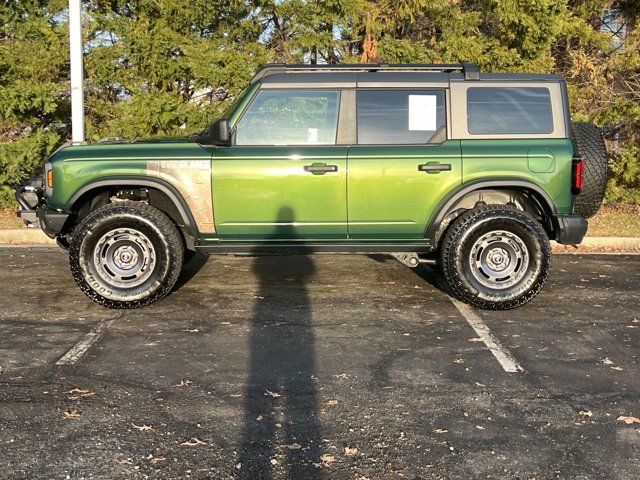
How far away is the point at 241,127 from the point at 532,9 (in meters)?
7.07

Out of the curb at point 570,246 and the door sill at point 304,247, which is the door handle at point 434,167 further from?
the curb at point 570,246

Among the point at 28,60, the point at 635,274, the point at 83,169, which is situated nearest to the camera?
the point at 83,169

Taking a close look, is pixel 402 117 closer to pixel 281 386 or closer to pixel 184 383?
pixel 281 386

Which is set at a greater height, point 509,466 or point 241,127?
point 241,127

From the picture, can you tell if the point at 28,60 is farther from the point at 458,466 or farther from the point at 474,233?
the point at 458,466

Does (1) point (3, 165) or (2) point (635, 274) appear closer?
(2) point (635, 274)

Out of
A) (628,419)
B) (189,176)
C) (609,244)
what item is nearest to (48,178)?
(189,176)

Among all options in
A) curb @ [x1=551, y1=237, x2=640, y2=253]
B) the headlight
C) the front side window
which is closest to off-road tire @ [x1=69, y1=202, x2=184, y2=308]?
the headlight

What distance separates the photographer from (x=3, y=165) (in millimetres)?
10555

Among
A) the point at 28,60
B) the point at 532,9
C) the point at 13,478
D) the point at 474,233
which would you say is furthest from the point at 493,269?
the point at 28,60

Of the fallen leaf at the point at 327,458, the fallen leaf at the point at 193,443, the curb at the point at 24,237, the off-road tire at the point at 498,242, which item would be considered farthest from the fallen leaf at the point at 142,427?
the curb at the point at 24,237

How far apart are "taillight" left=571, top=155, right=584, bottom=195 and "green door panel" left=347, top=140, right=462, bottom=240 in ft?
3.18

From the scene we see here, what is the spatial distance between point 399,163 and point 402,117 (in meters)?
0.44

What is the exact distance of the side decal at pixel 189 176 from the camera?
5.84m
